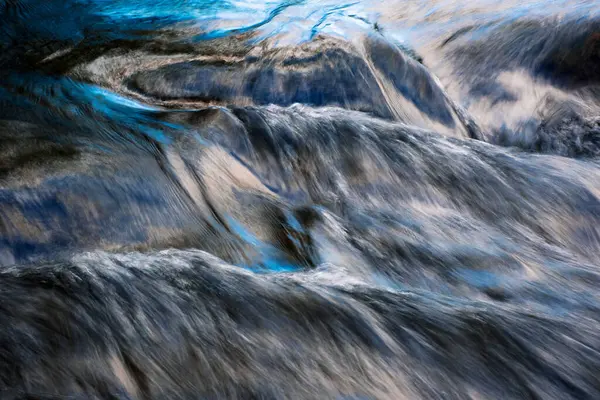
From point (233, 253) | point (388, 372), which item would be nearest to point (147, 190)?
point (233, 253)

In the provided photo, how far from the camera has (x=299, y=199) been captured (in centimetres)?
305

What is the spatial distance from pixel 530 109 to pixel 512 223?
117 cm

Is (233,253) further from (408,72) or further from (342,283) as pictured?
(408,72)

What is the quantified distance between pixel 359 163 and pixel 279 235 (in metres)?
0.66

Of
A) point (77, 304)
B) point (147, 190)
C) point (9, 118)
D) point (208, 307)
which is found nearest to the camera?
point (77, 304)

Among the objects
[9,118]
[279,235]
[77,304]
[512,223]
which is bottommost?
[512,223]

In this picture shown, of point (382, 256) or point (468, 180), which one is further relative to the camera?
point (468, 180)

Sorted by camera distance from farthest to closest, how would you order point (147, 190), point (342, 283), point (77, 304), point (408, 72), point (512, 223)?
point (408, 72)
point (512, 223)
point (147, 190)
point (342, 283)
point (77, 304)

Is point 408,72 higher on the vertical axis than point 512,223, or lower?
higher

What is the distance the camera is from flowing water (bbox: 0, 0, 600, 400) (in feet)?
6.91

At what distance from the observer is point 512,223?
10.5ft

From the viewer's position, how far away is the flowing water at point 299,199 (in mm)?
2105

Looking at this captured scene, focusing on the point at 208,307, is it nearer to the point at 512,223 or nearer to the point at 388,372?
the point at 388,372

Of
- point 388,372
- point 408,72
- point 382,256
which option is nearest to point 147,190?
point 382,256
